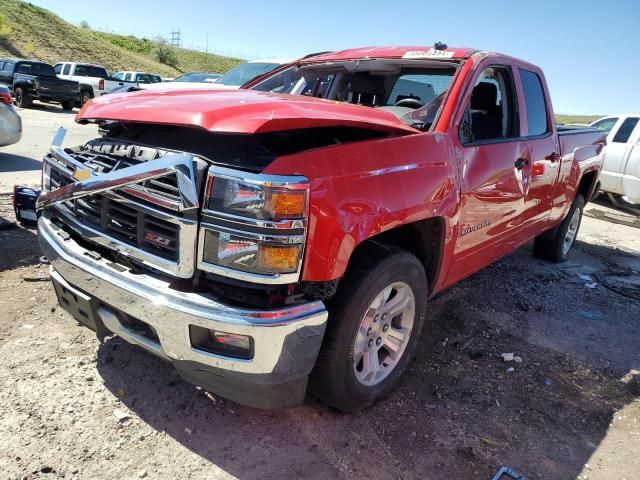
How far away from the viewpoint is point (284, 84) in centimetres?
414

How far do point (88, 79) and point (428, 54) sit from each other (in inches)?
785

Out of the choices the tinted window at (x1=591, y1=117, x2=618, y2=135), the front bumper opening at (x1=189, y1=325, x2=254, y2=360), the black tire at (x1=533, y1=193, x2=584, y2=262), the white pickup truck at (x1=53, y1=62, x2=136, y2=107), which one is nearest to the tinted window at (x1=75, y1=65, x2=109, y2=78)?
the white pickup truck at (x1=53, y1=62, x2=136, y2=107)

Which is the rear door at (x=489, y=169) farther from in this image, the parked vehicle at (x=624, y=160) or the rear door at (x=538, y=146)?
the parked vehicle at (x=624, y=160)

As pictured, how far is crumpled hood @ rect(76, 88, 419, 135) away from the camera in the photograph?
2.05 meters

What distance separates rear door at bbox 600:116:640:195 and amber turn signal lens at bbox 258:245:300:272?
9034mm

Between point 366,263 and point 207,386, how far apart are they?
91cm

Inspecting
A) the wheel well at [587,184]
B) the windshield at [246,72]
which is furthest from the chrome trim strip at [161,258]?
the windshield at [246,72]

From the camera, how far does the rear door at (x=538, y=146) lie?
382cm

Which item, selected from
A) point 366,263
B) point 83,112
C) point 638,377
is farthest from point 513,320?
point 83,112

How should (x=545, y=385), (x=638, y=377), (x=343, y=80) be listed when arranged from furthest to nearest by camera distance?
(x=343, y=80)
(x=638, y=377)
(x=545, y=385)

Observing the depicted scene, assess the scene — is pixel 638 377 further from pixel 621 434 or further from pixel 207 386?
pixel 207 386

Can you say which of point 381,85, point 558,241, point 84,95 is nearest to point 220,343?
point 381,85

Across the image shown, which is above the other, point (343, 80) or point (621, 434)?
point (343, 80)

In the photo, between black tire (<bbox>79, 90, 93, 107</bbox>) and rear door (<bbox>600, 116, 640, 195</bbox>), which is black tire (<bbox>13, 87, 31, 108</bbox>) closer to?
black tire (<bbox>79, 90, 93, 107</bbox>)
